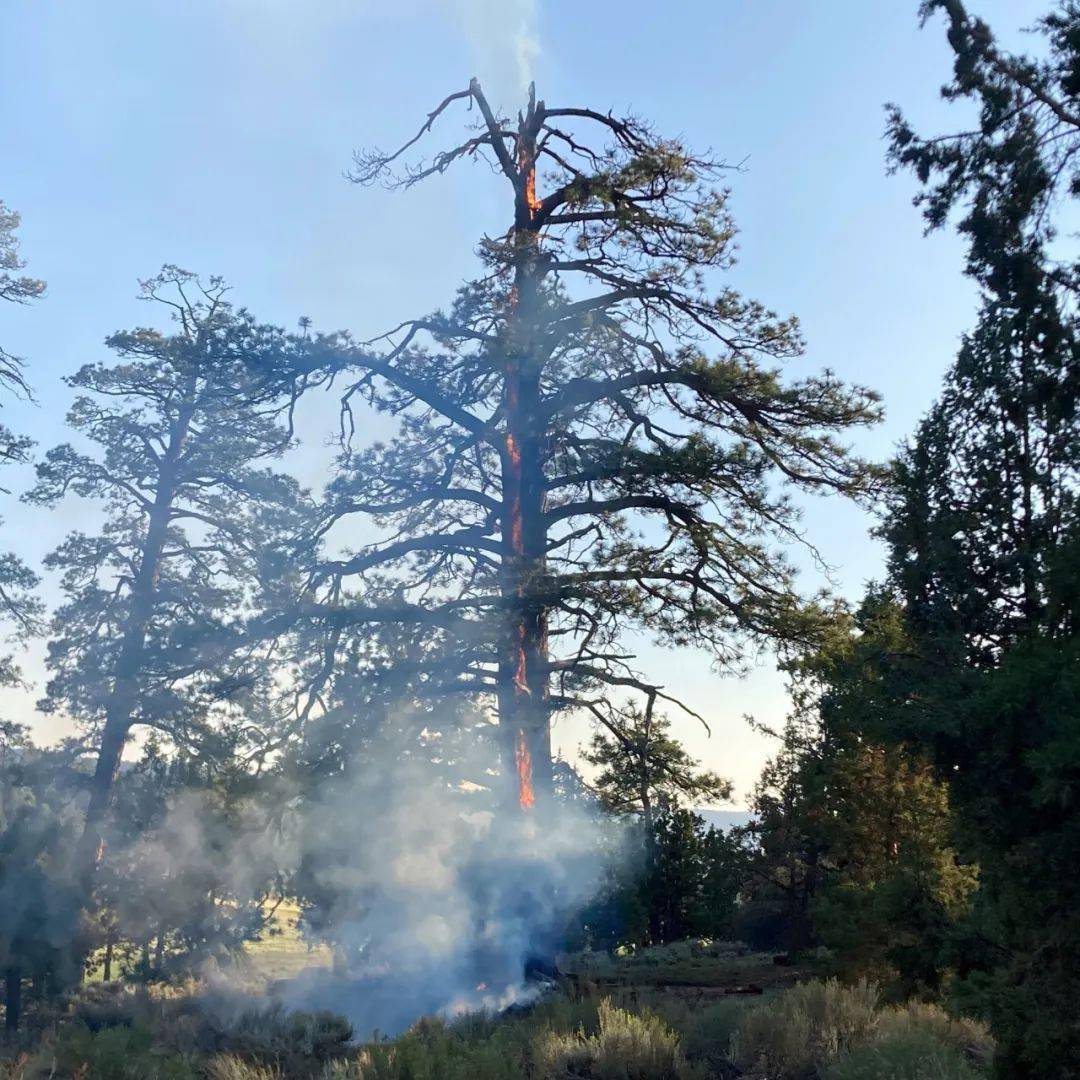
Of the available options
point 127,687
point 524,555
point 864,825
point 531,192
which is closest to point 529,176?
point 531,192

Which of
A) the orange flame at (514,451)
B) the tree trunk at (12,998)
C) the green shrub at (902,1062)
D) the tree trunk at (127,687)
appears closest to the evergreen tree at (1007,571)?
the green shrub at (902,1062)

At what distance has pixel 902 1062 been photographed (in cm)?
775

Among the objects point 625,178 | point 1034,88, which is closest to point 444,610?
point 625,178

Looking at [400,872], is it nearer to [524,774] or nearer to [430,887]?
[430,887]

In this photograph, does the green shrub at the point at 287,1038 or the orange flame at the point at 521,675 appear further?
the orange flame at the point at 521,675

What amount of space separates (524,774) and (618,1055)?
7.35 meters

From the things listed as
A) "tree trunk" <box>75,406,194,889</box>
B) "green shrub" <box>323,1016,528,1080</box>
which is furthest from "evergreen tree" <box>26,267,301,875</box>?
"green shrub" <box>323,1016,528,1080</box>

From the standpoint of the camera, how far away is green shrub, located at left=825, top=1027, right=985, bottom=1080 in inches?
298

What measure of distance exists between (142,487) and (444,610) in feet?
49.6

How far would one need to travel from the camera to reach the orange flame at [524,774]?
16125 millimetres

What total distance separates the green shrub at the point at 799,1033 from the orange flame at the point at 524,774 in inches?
240

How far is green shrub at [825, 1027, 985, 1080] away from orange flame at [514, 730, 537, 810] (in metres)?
7.96

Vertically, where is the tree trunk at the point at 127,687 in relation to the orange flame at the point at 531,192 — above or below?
below

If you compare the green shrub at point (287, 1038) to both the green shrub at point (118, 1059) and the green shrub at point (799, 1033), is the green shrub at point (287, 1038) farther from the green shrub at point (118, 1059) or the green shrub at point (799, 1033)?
the green shrub at point (799, 1033)
